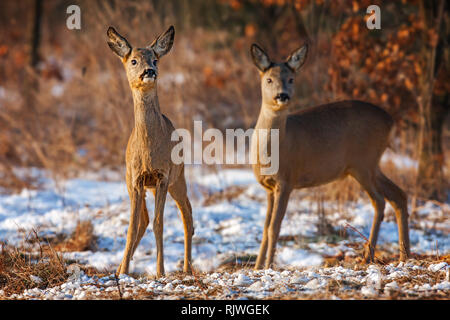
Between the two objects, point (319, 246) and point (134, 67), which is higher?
point (134, 67)

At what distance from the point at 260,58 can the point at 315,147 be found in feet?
4.06

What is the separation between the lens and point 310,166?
23.5 ft

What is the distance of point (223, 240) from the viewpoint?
26.8 feet

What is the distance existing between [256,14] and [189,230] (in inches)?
400

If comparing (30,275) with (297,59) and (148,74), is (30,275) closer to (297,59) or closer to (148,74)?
(148,74)

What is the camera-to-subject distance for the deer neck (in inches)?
219

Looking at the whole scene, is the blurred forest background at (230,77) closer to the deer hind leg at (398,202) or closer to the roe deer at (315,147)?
the deer hind leg at (398,202)

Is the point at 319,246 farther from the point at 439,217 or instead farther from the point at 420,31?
the point at 420,31

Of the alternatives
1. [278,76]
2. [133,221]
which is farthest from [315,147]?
[133,221]

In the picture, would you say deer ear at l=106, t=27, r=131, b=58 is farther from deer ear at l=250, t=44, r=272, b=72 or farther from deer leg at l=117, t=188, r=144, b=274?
deer ear at l=250, t=44, r=272, b=72

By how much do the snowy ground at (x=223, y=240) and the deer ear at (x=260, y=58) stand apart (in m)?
2.14

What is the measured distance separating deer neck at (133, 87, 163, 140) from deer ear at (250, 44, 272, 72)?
5.52 ft
